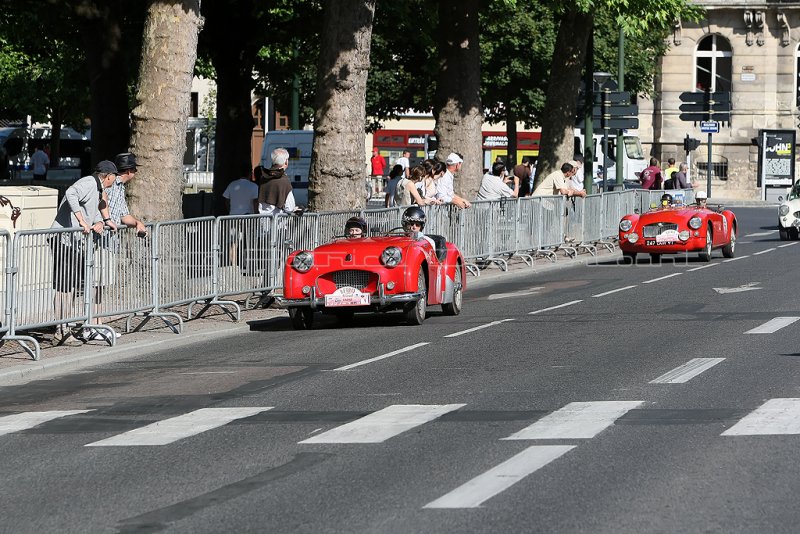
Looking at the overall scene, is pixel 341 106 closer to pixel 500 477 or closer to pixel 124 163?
pixel 124 163

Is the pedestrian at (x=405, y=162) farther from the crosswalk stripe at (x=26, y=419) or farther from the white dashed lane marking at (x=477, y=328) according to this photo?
the crosswalk stripe at (x=26, y=419)

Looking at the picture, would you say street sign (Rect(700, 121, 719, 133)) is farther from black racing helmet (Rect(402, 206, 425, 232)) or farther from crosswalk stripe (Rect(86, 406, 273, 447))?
crosswalk stripe (Rect(86, 406, 273, 447))

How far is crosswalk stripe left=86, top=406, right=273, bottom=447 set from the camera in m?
10.2

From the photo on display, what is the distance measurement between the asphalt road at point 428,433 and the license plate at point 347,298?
36cm

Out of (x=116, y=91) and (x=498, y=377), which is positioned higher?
(x=116, y=91)

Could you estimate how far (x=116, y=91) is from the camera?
95.4ft

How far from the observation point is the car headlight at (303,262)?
18.0m

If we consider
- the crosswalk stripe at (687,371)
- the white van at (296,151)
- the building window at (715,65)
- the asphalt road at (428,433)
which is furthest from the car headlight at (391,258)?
the building window at (715,65)

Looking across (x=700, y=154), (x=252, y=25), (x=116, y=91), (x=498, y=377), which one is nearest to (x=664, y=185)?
(x=252, y=25)

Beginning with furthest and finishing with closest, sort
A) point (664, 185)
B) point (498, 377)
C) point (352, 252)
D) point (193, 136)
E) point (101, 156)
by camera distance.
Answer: point (193, 136), point (664, 185), point (101, 156), point (352, 252), point (498, 377)

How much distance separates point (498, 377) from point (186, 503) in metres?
5.17

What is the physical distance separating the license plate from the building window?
52157 millimetres

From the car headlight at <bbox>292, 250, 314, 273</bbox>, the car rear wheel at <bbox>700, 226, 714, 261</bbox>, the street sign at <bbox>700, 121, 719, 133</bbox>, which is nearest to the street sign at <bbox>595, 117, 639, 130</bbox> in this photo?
the car rear wheel at <bbox>700, 226, 714, 261</bbox>

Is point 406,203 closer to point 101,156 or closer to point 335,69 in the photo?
point 335,69
